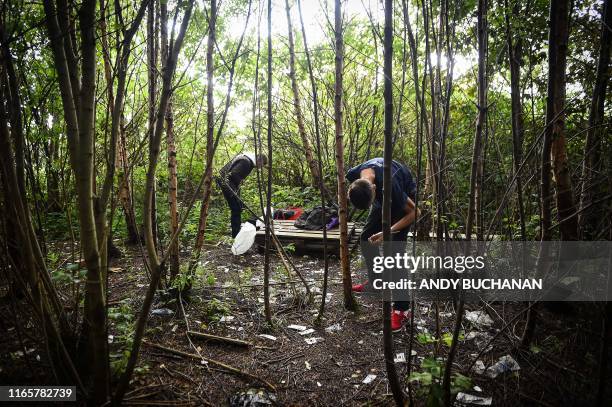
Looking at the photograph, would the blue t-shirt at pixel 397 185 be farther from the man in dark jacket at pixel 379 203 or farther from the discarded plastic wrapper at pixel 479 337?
the discarded plastic wrapper at pixel 479 337

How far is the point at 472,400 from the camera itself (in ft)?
6.00

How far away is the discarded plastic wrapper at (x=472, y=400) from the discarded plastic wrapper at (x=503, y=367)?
0.82 feet

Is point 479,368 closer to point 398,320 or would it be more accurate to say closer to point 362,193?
point 398,320

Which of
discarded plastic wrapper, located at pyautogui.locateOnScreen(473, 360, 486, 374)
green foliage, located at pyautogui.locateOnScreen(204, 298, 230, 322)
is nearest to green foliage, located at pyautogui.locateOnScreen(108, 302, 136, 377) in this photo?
green foliage, located at pyautogui.locateOnScreen(204, 298, 230, 322)

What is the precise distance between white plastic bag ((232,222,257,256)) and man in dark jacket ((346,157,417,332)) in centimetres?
215

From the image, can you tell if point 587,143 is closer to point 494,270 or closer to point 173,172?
point 494,270

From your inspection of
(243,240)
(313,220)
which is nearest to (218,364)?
(243,240)

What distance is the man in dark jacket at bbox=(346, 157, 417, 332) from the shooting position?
286 cm

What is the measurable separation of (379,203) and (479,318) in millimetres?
1308

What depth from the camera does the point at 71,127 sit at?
1.36m

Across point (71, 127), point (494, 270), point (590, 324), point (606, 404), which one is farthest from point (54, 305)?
point (494, 270)

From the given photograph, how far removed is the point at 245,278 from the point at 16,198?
2535mm

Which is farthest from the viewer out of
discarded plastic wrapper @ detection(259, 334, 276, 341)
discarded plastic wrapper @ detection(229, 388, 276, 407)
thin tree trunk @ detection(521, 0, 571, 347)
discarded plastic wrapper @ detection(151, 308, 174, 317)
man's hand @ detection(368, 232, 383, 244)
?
man's hand @ detection(368, 232, 383, 244)

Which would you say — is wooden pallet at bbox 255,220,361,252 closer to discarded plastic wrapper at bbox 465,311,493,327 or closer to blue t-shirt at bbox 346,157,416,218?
blue t-shirt at bbox 346,157,416,218
